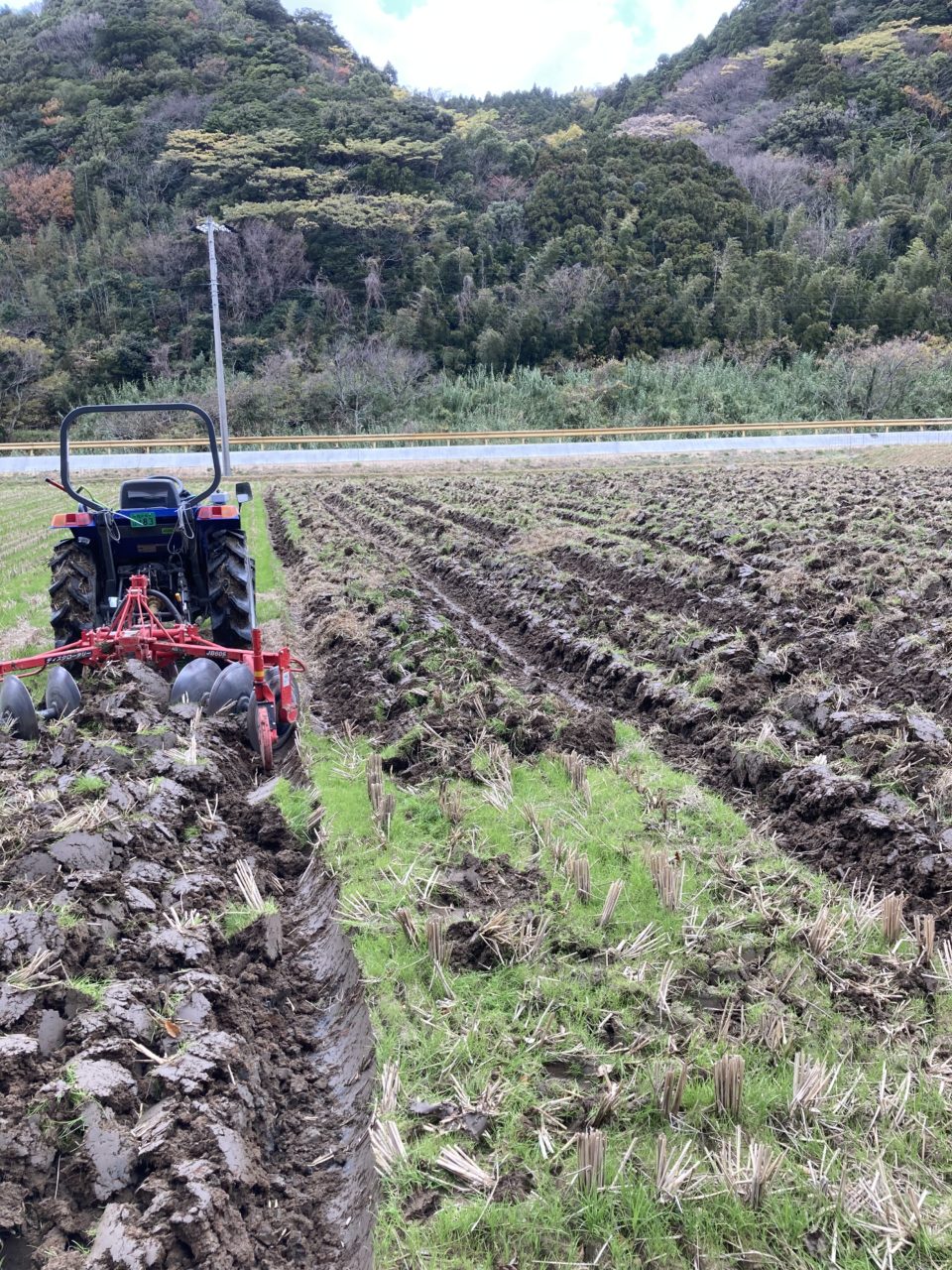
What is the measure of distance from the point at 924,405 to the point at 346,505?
89.5 ft

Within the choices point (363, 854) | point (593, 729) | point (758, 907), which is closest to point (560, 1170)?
point (758, 907)

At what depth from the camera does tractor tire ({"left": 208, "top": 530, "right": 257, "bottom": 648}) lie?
7.31 m

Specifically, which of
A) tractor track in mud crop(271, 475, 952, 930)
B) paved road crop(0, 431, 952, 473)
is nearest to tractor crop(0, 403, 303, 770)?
tractor track in mud crop(271, 475, 952, 930)

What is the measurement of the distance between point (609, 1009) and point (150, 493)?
5.69m

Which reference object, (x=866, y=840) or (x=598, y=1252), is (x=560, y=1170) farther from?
(x=866, y=840)

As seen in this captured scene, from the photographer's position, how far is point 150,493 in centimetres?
724

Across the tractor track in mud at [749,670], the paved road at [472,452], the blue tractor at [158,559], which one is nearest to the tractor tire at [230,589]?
the blue tractor at [158,559]

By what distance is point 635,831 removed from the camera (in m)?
4.52

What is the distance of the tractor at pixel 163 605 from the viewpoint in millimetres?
5781

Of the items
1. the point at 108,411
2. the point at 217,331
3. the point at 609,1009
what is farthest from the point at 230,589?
the point at 217,331

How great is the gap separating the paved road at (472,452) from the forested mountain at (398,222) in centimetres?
905

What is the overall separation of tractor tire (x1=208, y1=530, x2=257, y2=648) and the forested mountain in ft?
103

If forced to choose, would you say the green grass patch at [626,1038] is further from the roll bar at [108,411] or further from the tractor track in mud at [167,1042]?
the roll bar at [108,411]

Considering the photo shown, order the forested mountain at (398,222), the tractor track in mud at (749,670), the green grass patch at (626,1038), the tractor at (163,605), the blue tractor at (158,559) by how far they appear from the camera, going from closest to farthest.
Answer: the green grass patch at (626,1038) → the tractor track in mud at (749,670) → the tractor at (163,605) → the blue tractor at (158,559) → the forested mountain at (398,222)
